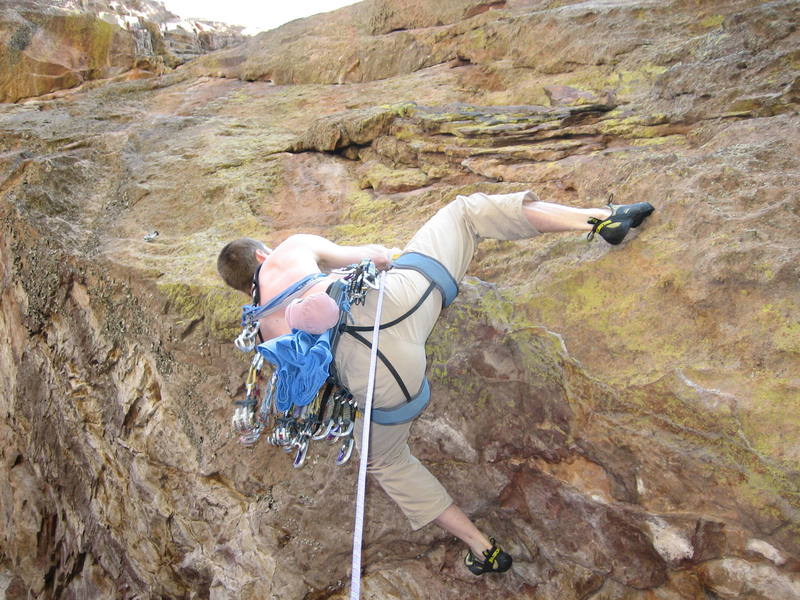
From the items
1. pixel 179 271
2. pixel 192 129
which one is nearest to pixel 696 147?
pixel 179 271

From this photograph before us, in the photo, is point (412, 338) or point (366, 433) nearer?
point (366, 433)

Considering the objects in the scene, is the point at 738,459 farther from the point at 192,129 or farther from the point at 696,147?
the point at 192,129

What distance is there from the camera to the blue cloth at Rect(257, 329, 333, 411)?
7.52ft

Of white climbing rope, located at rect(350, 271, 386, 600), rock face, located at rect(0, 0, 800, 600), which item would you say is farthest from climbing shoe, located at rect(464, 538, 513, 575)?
white climbing rope, located at rect(350, 271, 386, 600)

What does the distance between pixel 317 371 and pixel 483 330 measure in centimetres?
113

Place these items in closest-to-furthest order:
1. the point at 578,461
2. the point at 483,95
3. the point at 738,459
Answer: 1. the point at 738,459
2. the point at 578,461
3. the point at 483,95

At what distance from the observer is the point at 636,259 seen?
8.95 ft

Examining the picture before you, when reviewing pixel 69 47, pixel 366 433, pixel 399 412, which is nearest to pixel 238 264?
pixel 399 412

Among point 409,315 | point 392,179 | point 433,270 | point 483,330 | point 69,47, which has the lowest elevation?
point 483,330

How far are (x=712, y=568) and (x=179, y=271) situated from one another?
3782mm

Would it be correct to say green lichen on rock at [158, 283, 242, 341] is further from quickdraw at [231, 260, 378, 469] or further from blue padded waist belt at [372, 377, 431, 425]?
blue padded waist belt at [372, 377, 431, 425]

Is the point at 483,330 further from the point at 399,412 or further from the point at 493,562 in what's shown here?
the point at 493,562

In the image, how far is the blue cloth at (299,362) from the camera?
2293 millimetres

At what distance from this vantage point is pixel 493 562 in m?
2.79
